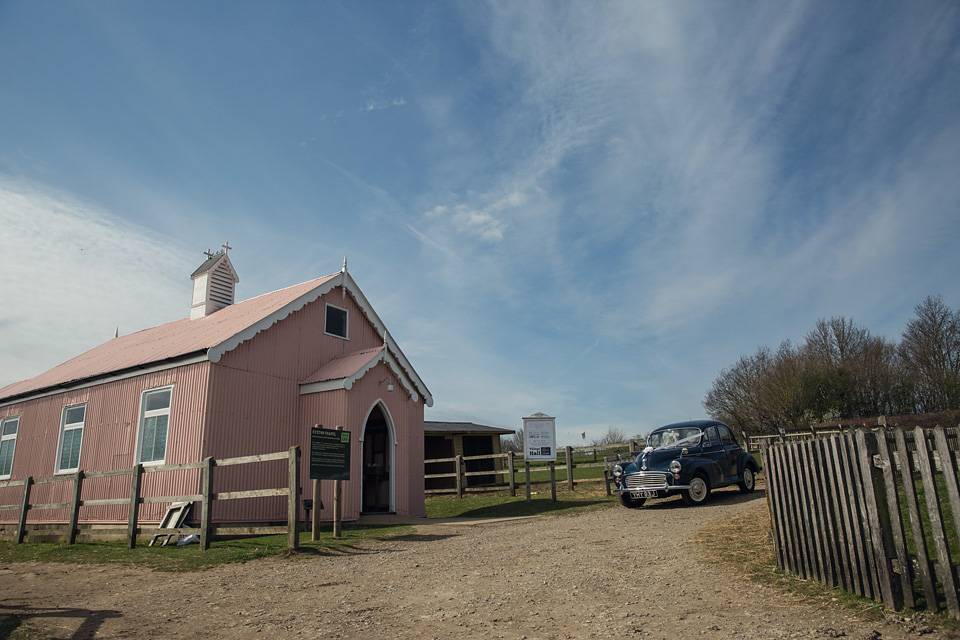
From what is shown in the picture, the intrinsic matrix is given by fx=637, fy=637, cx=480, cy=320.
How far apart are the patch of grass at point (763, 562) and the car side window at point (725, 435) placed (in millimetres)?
4526

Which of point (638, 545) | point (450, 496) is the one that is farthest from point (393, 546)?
point (450, 496)

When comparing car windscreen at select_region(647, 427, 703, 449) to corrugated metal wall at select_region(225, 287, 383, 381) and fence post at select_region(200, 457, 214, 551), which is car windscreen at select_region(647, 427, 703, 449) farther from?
fence post at select_region(200, 457, 214, 551)

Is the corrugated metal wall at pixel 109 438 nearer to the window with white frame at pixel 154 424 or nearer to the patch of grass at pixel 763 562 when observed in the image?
the window with white frame at pixel 154 424

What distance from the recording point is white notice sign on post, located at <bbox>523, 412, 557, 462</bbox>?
62.3 ft

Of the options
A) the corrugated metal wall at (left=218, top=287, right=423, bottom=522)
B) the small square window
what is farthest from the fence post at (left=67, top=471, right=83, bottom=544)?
the small square window

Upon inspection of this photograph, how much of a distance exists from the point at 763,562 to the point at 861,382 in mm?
42617

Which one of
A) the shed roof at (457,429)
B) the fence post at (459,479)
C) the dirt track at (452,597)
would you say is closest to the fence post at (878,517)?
the dirt track at (452,597)

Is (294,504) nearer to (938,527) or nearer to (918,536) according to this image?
(918,536)

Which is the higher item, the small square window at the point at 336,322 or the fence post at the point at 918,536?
the small square window at the point at 336,322

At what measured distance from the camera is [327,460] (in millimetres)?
11055

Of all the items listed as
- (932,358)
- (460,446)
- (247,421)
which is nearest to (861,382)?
(932,358)

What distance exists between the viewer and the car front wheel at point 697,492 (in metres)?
14.3

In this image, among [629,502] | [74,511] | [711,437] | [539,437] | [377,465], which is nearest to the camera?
[74,511]

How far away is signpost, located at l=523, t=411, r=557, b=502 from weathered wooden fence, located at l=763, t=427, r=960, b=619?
12.5m
